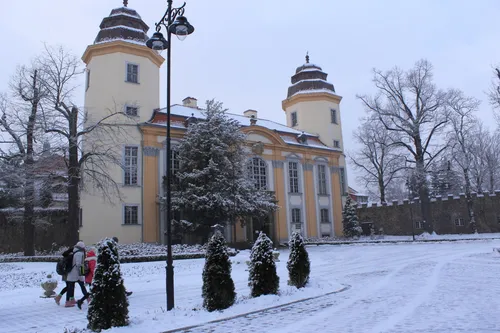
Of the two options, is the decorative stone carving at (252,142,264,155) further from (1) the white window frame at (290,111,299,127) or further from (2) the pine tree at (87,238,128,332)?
(2) the pine tree at (87,238,128,332)

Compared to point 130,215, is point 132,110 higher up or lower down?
higher up

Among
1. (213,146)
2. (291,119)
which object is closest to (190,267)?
(213,146)

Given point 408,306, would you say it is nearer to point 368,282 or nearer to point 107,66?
point 368,282

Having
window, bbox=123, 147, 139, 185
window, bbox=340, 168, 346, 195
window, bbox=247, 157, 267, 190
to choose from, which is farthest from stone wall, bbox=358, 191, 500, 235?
window, bbox=123, 147, 139, 185

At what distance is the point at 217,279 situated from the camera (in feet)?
30.7

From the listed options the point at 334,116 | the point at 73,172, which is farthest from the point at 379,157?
the point at 73,172

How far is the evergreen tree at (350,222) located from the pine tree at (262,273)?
30.3m

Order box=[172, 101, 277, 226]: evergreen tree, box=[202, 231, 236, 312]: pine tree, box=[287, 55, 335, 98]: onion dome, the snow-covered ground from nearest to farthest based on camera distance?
the snow-covered ground < box=[202, 231, 236, 312]: pine tree < box=[172, 101, 277, 226]: evergreen tree < box=[287, 55, 335, 98]: onion dome

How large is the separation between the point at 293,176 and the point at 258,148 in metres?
4.89

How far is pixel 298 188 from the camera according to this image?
128 ft

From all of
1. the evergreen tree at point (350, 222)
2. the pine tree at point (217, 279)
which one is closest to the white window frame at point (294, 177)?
the evergreen tree at point (350, 222)

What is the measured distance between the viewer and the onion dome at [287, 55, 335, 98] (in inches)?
1729

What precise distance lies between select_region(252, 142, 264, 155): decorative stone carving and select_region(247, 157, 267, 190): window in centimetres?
60

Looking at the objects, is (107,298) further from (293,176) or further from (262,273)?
(293,176)
